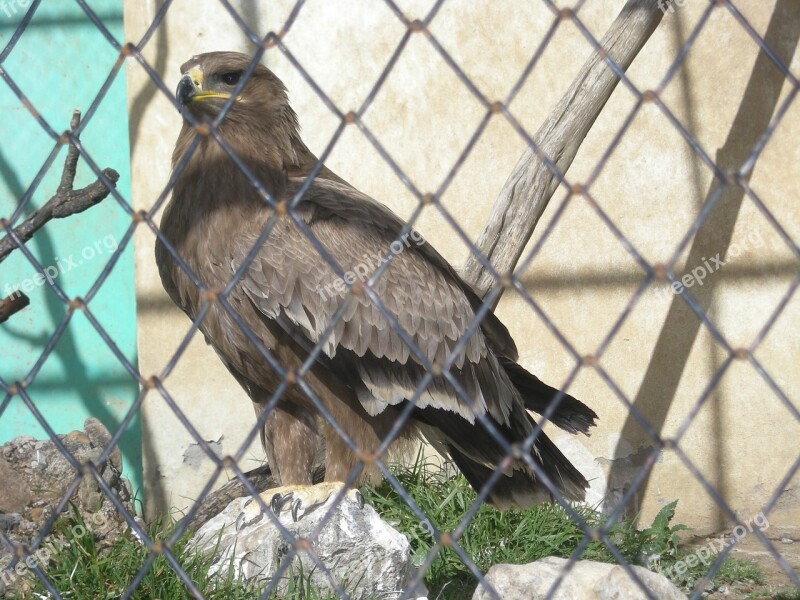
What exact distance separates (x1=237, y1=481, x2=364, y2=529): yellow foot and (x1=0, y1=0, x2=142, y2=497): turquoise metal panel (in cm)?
193

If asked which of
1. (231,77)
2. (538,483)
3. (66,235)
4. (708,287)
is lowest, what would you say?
(538,483)

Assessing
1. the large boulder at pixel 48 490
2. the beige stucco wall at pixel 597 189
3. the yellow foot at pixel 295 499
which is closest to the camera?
the yellow foot at pixel 295 499

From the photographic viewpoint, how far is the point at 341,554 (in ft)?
10.3

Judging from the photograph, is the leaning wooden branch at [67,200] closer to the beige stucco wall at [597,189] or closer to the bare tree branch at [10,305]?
the bare tree branch at [10,305]

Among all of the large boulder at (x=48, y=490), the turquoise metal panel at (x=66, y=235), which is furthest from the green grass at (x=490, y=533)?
the turquoise metal panel at (x=66, y=235)

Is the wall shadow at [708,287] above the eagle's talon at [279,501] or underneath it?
above

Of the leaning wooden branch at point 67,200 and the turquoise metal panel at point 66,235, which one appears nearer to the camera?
the leaning wooden branch at point 67,200

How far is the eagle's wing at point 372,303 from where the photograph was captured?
3.25 meters

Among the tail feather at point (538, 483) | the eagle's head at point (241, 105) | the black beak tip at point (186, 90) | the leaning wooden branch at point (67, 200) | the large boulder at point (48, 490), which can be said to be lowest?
the large boulder at point (48, 490)

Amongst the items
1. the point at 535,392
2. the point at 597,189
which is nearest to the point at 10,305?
the point at 535,392

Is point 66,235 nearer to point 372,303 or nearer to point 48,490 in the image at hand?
point 48,490

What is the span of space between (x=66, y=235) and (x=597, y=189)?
2.88m

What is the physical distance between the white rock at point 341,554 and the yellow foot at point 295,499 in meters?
0.10

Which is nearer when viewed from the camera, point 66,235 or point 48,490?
point 48,490
